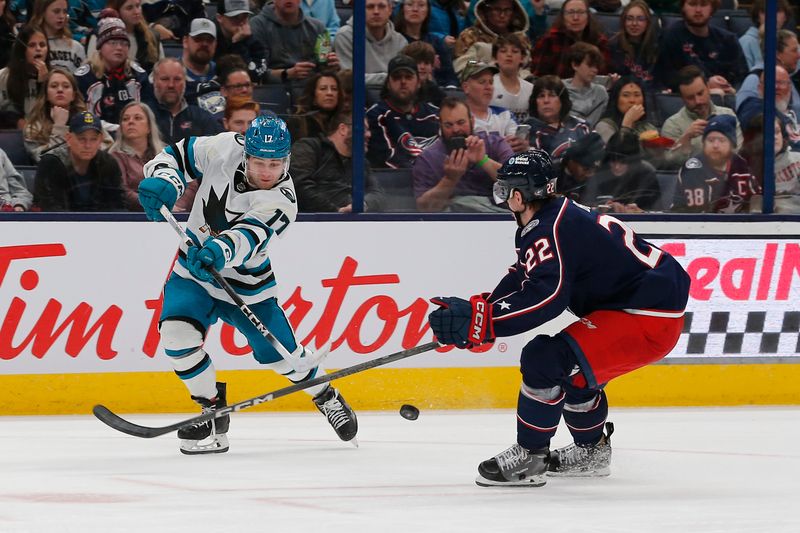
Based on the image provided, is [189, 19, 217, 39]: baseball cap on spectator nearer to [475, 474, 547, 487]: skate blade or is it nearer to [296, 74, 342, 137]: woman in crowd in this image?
[296, 74, 342, 137]: woman in crowd

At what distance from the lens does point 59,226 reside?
216 inches

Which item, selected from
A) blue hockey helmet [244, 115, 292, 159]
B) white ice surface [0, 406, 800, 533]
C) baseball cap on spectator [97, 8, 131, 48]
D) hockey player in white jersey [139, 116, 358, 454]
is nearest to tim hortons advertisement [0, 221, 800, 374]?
white ice surface [0, 406, 800, 533]

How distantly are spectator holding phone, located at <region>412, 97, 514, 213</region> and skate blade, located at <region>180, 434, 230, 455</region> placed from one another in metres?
1.82

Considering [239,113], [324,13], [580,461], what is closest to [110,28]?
[239,113]

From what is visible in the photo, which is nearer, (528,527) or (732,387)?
(528,527)

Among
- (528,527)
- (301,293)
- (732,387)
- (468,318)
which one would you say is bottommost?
(732,387)

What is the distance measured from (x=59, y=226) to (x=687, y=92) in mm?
3061

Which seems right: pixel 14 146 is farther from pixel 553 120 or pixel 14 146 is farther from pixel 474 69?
pixel 553 120

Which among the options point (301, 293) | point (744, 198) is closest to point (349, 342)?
point (301, 293)

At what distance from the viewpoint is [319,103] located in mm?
5953

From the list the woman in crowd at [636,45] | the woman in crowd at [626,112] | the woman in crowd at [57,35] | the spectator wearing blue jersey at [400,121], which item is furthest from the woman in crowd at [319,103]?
the woman in crowd at [636,45]

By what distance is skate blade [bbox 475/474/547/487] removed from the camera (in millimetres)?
3756

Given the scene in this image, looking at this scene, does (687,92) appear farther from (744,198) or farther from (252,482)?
(252,482)

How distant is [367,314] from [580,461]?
1906 mm
